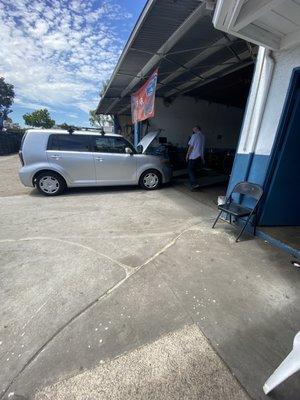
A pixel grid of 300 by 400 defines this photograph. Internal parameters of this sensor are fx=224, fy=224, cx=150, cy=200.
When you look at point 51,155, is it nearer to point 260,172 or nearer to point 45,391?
point 260,172

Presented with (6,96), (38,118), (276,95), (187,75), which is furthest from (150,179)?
(38,118)

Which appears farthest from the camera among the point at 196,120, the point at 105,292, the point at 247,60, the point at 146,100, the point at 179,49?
the point at 196,120

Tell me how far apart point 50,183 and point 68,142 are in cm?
120

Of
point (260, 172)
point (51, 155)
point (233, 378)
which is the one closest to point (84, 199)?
point (51, 155)

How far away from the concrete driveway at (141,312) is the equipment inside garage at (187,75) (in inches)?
140

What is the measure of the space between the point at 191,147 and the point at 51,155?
12.7 feet

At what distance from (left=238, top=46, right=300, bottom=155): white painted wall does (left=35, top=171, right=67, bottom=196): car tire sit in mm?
4646

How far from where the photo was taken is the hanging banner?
A: 591 centimetres

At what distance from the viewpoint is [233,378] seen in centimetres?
163

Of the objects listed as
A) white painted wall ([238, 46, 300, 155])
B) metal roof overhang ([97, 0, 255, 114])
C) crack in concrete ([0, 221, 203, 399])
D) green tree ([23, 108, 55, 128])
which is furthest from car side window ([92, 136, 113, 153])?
green tree ([23, 108, 55, 128])

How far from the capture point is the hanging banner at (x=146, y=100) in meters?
5.91

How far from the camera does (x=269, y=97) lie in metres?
3.61

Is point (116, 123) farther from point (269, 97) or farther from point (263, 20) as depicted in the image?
point (263, 20)

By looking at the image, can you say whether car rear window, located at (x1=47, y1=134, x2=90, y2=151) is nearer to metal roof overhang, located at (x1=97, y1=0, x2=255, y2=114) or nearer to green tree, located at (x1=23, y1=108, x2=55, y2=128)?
metal roof overhang, located at (x1=97, y1=0, x2=255, y2=114)
